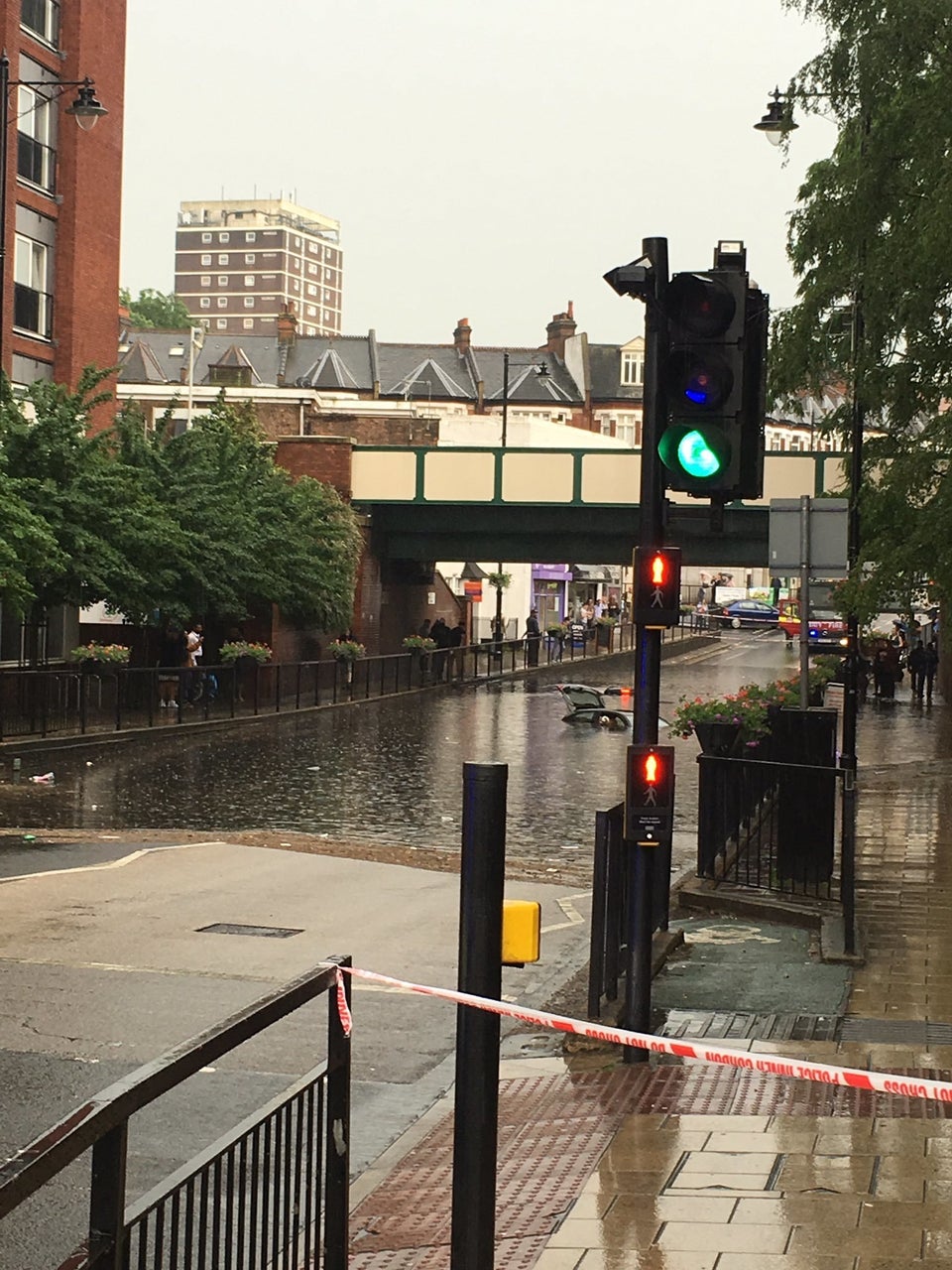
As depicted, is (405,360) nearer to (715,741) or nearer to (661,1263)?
(715,741)

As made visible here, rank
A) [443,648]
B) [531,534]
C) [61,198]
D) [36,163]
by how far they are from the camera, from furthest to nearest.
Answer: [443,648] < [531,534] < [61,198] < [36,163]

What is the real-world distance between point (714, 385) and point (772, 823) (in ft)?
22.7

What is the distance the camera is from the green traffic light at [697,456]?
24.9ft

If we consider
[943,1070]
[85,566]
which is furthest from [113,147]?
[943,1070]

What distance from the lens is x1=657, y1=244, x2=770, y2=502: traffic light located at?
300 inches

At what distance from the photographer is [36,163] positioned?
43344mm

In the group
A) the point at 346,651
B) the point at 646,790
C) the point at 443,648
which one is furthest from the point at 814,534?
the point at 443,648

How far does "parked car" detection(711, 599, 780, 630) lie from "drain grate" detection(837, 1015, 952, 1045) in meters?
96.3

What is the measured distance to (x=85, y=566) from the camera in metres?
32.0

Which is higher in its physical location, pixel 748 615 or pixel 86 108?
pixel 86 108

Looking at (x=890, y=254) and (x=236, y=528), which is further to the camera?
(x=236, y=528)

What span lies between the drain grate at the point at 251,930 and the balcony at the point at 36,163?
1323 inches

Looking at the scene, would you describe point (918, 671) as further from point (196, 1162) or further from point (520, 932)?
point (196, 1162)

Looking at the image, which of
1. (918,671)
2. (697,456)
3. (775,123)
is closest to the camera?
(697,456)
